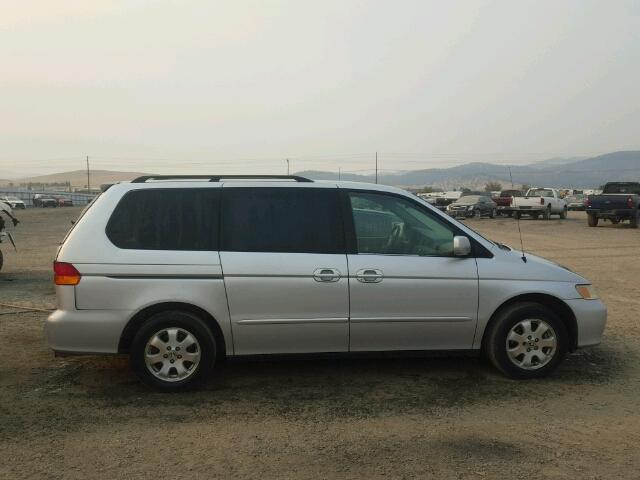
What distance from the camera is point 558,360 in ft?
17.2

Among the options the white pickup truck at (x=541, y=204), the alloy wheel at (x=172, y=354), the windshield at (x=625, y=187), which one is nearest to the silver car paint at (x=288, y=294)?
the alloy wheel at (x=172, y=354)

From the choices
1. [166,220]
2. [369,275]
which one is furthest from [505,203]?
[166,220]

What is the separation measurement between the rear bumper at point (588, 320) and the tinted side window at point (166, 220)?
3165 millimetres

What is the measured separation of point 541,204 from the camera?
33031 mm

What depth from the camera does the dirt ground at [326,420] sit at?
143 inches

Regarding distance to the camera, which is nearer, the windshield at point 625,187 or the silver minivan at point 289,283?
the silver minivan at point 289,283

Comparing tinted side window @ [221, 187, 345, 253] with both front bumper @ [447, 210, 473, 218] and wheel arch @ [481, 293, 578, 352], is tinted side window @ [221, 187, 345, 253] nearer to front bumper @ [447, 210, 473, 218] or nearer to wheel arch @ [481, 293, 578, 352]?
wheel arch @ [481, 293, 578, 352]

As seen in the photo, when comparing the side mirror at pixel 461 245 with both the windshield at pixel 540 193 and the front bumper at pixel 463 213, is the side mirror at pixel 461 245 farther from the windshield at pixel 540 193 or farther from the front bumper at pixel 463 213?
the windshield at pixel 540 193

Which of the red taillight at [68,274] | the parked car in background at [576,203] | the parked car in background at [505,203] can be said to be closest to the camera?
the red taillight at [68,274]

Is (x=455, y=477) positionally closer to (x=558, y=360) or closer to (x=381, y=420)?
(x=381, y=420)

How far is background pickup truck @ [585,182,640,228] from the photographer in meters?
25.8

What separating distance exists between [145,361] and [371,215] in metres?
2.23

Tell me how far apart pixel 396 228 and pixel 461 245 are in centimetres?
58

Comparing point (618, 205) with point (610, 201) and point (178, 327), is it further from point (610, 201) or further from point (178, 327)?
point (178, 327)
